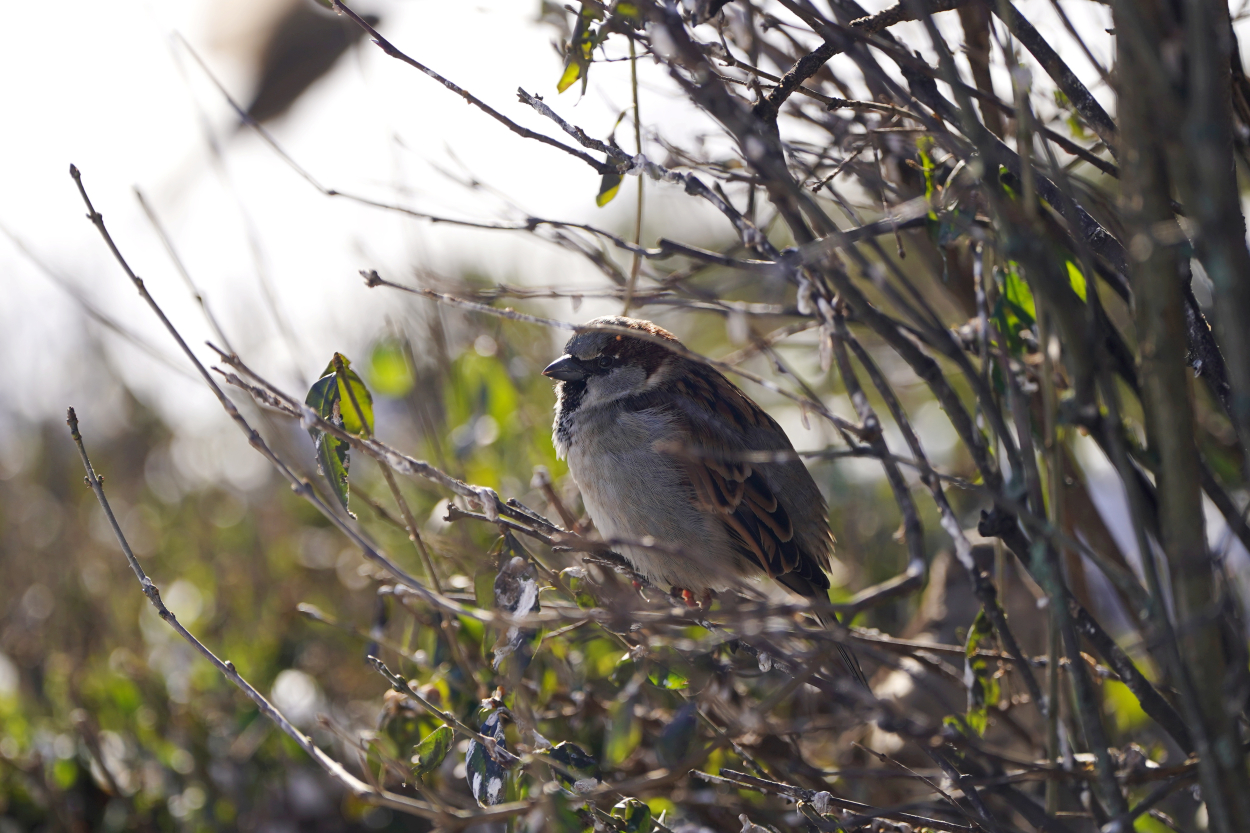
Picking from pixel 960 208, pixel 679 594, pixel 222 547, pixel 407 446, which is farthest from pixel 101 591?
pixel 960 208

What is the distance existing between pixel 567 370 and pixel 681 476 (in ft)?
1.44

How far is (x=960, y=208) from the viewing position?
4.73ft

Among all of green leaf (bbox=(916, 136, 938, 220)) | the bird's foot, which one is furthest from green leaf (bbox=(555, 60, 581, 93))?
the bird's foot

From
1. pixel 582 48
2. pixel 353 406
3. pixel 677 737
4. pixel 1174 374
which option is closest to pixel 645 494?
pixel 353 406

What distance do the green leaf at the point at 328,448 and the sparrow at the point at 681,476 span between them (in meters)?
0.79

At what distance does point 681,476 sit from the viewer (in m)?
2.31

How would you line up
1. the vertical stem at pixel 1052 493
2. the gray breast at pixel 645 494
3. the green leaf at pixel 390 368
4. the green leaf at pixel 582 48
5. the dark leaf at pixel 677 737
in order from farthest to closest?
the green leaf at pixel 390 368, the gray breast at pixel 645 494, the green leaf at pixel 582 48, the dark leaf at pixel 677 737, the vertical stem at pixel 1052 493

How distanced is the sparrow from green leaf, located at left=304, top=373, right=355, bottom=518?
79cm

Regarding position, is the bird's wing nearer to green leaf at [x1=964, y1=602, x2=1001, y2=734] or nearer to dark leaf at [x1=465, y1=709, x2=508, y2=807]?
green leaf at [x1=964, y1=602, x2=1001, y2=734]

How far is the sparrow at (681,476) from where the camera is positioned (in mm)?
2279

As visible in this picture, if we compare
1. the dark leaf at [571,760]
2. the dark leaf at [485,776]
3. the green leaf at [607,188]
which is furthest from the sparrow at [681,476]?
the dark leaf at [485,776]

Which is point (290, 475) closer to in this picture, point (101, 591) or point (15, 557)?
point (101, 591)

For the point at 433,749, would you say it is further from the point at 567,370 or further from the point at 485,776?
the point at 567,370

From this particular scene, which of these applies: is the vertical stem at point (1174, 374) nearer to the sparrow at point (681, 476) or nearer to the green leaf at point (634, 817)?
the green leaf at point (634, 817)
